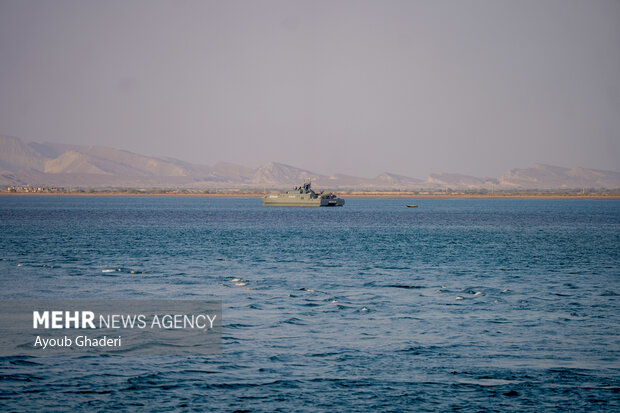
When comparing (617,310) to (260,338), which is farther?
(617,310)

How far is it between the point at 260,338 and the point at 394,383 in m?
6.07

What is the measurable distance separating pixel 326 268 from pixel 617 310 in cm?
1917

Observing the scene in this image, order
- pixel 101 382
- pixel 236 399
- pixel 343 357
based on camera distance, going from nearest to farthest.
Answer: pixel 236 399 < pixel 101 382 < pixel 343 357

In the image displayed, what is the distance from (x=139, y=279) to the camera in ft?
120

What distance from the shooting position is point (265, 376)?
58.3 feet

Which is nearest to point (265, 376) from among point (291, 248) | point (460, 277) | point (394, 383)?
point (394, 383)

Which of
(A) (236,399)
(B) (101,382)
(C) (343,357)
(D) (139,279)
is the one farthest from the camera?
(D) (139,279)

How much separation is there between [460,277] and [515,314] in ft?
41.8

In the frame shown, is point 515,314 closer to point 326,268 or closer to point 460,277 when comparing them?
point 460,277

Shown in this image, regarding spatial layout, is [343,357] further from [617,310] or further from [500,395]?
[617,310]

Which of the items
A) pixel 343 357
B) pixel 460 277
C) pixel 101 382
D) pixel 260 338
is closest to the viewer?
pixel 101 382

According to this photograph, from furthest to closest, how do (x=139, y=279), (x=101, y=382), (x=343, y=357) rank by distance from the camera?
(x=139, y=279), (x=343, y=357), (x=101, y=382)

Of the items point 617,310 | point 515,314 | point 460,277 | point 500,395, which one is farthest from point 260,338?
point 460,277

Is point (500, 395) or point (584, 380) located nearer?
point (500, 395)
